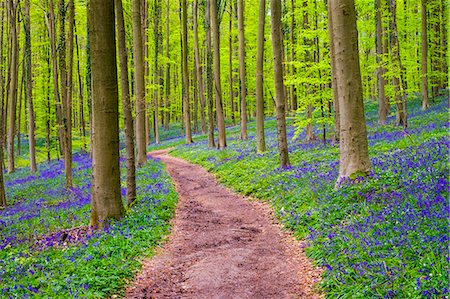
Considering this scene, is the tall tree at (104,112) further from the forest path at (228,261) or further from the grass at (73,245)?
the forest path at (228,261)

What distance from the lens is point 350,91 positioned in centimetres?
880

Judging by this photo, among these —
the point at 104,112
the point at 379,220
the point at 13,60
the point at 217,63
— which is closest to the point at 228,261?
the point at 379,220

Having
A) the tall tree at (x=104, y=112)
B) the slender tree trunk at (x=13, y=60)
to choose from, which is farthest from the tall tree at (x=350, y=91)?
the slender tree trunk at (x=13, y=60)

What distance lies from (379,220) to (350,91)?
12.3 feet

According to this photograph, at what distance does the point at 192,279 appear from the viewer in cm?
627

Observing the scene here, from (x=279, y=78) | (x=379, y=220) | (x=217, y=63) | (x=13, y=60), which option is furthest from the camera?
(x=217, y=63)

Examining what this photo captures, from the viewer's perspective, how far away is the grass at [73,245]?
5566 millimetres

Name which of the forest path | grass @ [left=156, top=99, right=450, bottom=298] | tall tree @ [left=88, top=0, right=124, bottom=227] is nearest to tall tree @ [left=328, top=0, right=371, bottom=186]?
grass @ [left=156, top=99, right=450, bottom=298]

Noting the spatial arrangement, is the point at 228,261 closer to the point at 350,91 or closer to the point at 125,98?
the point at 350,91

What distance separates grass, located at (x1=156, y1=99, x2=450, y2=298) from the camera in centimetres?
449

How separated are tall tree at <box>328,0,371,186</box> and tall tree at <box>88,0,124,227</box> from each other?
5.38 metres

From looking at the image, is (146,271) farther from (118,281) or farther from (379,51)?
(379,51)

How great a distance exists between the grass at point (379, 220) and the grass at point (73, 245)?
3.23 m

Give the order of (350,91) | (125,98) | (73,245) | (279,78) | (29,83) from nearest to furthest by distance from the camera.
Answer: (73,245)
(350,91)
(125,98)
(279,78)
(29,83)
